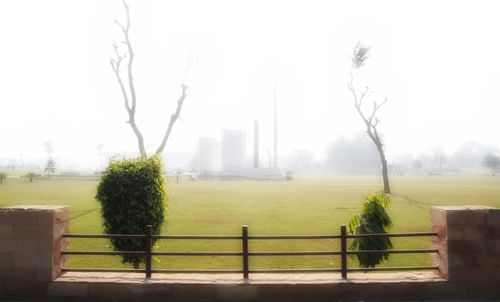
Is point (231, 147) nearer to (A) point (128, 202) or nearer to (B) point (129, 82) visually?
(B) point (129, 82)

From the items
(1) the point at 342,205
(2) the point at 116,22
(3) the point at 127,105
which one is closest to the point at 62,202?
(3) the point at 127,105

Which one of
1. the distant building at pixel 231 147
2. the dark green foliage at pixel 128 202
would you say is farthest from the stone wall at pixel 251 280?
the distant building at pixel 231 147

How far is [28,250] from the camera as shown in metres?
5.61

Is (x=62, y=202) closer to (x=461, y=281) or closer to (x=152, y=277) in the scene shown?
(x=152, y=277)

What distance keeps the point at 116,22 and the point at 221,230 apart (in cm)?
1331

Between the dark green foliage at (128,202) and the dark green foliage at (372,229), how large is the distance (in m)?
4.19

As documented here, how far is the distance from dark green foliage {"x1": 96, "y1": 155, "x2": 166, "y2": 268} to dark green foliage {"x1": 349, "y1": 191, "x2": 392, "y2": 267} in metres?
4.19

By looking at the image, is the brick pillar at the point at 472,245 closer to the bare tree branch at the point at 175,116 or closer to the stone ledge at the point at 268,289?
the stone ledge at the point at 268,289

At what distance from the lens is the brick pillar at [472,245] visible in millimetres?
5566

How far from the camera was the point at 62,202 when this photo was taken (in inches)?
837

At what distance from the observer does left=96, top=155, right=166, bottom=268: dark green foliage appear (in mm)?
7352

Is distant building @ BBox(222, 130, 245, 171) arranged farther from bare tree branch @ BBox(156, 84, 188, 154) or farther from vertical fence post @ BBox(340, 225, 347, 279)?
vertical fence post @ BBox(340, 225, 347, 279)

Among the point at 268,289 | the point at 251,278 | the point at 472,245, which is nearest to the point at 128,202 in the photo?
the point at 251,278

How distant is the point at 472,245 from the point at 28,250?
6689 mm
